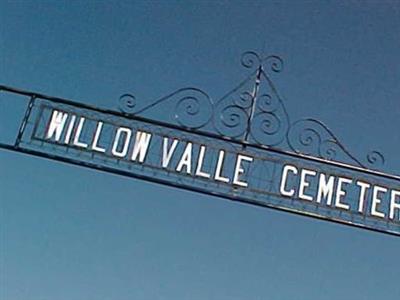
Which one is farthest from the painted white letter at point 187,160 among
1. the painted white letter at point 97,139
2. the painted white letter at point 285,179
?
the painted white letter at point 285,179

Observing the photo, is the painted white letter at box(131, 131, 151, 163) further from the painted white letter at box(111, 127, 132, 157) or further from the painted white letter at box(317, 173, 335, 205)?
the painted white letter at box(317, 173, 335, 205)

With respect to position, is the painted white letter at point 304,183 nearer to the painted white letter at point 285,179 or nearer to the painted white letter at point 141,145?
the painted white letter at point 285,179

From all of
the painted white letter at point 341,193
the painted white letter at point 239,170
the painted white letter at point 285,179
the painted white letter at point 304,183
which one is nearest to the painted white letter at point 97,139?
the painted white letter at point 239,170

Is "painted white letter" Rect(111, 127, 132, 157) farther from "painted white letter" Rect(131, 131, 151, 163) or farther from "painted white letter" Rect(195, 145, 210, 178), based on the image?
"painted white letter" Rect(195, 145, 210, 178)

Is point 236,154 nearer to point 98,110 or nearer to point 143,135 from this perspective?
point 143,135

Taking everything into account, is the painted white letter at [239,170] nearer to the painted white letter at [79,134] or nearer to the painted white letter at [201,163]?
the painted white letter at [201,163]

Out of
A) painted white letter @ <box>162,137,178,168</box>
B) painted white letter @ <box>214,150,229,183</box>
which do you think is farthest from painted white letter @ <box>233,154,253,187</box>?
painted white letter @ <box>162,137,178,168</box>

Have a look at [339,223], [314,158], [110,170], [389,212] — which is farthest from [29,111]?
[389,212]

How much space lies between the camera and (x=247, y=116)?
3.63 m

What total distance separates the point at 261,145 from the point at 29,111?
54.1 inches

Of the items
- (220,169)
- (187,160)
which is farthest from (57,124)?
(220,169)

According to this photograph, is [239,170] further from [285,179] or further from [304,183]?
[304,183]

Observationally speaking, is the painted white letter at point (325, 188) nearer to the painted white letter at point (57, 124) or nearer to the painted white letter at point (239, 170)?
the painted white letter at point (239, 170)

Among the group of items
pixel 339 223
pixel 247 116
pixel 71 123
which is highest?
pixel 247 116
